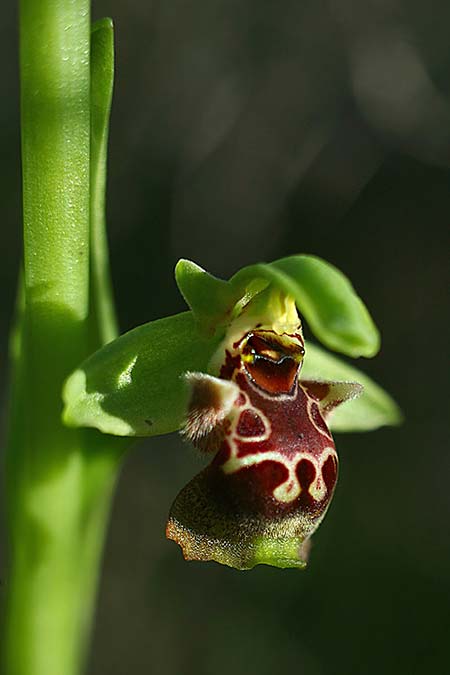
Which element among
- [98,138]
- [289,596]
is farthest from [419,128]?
[98,138]

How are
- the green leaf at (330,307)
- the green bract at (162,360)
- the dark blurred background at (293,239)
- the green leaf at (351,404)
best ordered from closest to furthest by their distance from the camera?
the green leaf at (330,307) → the green bract at (162,360) → the green leaf at (351,404) → the dark blurred background at (293,239)

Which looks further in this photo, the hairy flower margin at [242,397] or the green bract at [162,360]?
the green bract at [162,360]

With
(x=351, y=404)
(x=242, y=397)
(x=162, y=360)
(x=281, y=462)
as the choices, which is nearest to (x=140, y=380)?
(x=162, y=360)

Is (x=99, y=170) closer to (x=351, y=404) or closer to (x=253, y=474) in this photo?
(x=253, y=474)

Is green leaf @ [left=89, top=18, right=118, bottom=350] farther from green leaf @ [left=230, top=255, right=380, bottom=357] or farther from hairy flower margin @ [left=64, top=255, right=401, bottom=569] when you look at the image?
green leaf @ [left=230, top=255, right=380, bottom=357]

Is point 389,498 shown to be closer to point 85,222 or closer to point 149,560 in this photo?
point 149,560

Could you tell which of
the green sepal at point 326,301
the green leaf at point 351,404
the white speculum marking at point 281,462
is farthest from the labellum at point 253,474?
the green leaf at point 351,404

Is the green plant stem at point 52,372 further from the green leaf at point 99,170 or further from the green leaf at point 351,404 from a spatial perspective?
the green leaf at point 351,404
